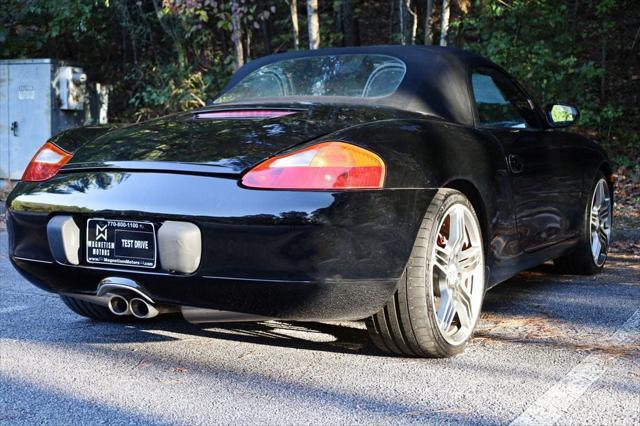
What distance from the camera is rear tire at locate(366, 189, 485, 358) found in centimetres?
311

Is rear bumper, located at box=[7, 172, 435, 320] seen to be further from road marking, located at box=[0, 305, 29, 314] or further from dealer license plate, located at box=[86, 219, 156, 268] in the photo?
road marking, located at box=[0, 305, 29, 314]

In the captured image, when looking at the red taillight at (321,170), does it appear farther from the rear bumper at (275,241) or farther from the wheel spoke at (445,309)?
the wheel spoke at (445,309)

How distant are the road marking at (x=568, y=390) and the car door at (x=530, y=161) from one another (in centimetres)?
75

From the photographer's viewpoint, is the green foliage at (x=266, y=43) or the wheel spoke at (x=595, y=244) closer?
the wheel spoke at (x=595, y=244)

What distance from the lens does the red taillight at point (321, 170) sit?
2.89 metres

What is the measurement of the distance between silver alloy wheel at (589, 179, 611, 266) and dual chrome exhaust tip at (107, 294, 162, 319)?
3004 mm

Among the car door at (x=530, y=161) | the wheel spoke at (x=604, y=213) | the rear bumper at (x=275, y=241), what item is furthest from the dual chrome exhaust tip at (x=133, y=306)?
the wheel spoke at (x=604, y=213)

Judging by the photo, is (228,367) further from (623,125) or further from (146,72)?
(146,72)

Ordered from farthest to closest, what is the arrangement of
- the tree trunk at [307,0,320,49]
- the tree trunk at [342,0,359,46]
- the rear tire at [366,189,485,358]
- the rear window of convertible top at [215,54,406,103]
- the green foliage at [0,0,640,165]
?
the tree trunk at [342,0,359,46] → the green foliage at [0,0,640,165] → the tree trunk at [307,0,320,49] → the rear window of convertible top at [215,54,406,103] → the rear tire at [366,189,485,358]

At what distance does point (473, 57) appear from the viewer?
14.1 ft

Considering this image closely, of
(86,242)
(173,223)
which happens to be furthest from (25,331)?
(173,223)

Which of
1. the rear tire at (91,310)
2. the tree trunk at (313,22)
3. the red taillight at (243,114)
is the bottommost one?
the rear tire at (91,310)

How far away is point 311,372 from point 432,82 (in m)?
1.50

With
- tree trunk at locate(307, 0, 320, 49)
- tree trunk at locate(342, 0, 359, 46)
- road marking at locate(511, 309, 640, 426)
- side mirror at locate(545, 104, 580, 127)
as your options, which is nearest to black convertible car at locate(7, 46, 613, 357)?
road marking at locate(511, 309, 640, 426)
